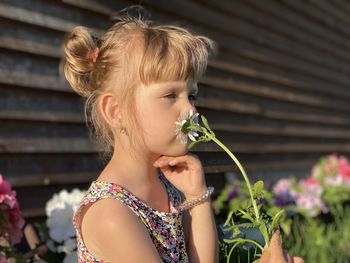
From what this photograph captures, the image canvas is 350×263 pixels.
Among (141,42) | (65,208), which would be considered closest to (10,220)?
(65,208)

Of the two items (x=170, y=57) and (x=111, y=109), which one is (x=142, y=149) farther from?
(x=170, y=57)

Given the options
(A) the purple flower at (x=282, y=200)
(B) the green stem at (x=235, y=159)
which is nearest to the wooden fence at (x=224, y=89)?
(B) the green stem at (x=235, y=159)

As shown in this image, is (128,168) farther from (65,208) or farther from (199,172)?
(65,208)

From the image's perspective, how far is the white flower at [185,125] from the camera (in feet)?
4.76

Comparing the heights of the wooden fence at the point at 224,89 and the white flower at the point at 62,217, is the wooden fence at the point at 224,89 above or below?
above

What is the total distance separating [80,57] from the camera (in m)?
1.63

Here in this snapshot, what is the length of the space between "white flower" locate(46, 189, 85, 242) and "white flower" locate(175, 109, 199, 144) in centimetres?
104

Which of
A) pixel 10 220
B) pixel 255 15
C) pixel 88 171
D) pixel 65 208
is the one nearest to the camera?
pixel 10 220

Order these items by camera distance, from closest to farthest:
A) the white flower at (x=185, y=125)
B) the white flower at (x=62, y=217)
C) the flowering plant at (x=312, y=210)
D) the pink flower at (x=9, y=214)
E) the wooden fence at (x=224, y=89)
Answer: the white flower at (x=185, y=125) < the pink flower at (x=9, y=214) < the white flower at (x=62, y=217) < the wooden fence at (x=224, y=89) < the flowering plant at (x=312, y=210)

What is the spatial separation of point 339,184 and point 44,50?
2479 millimetres

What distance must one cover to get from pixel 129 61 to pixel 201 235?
1.59 feet

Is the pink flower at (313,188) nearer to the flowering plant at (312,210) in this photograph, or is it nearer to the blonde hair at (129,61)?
the flowering plant at (312,210)

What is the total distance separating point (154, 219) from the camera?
1525mm

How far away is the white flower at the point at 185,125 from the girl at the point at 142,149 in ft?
0.05
